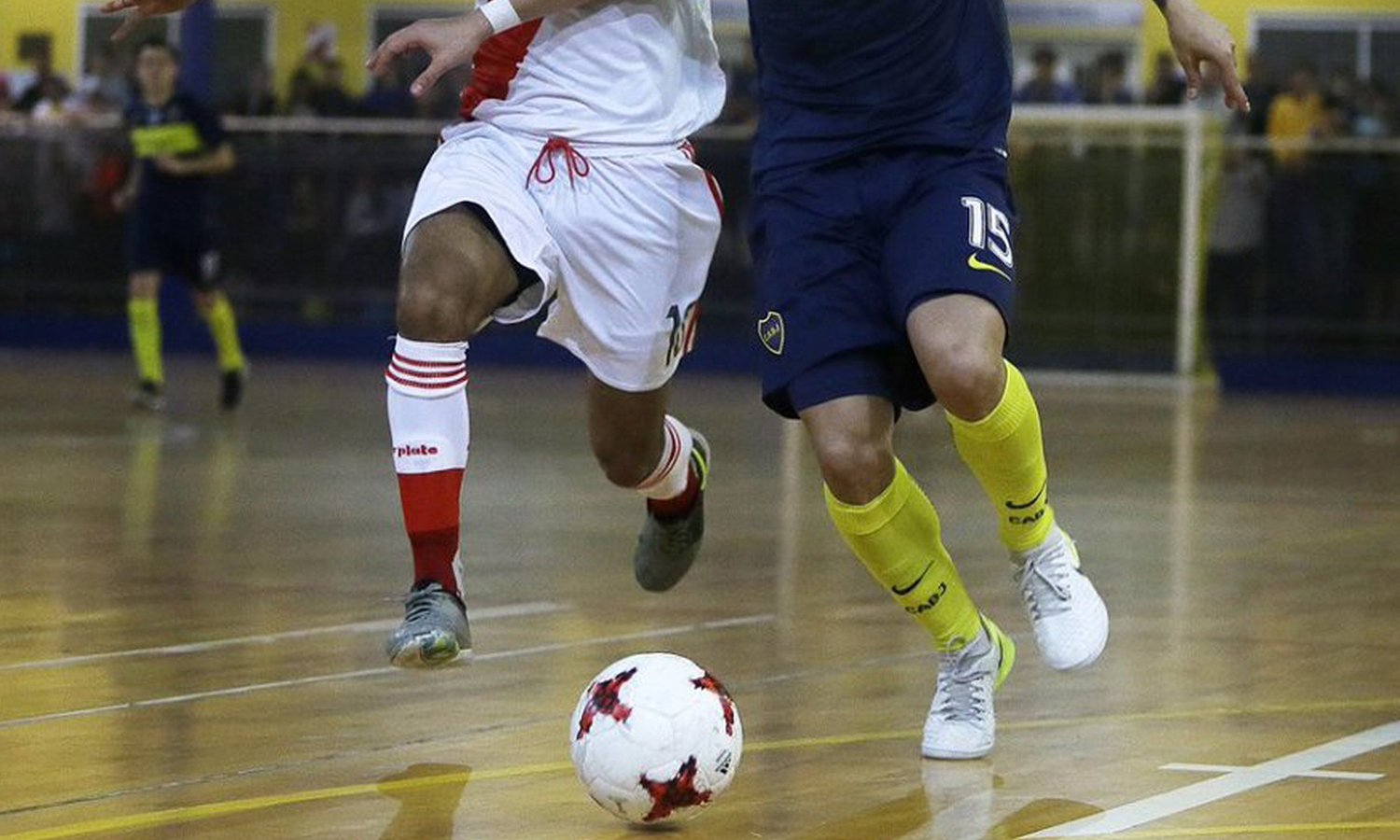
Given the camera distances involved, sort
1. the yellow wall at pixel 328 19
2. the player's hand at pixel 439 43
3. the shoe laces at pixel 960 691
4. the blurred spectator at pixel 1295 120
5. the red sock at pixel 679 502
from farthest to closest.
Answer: the yellow wall at pixel 328 19 < the blurred spectator at pixel 1295 120 < the red sock at pixel 679 502 < the player's hand at pixel 439 43 < the shoe laces at pixel 960 691

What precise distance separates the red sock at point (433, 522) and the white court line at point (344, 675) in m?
0.57

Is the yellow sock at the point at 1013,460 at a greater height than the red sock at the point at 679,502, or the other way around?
the yellow sock at the point at 1013,460

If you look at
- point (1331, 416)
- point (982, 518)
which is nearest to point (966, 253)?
point (982, 518)

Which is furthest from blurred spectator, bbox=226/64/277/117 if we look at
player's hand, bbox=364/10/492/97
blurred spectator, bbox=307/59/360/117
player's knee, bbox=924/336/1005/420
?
player's knee, bbox=924/336/1005/420

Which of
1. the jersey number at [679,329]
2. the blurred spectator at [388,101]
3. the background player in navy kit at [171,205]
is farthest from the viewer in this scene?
the blurred spectator at [388,101]

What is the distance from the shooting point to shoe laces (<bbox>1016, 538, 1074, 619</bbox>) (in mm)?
5035

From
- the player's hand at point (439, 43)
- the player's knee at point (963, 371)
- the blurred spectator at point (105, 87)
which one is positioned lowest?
the blurred spectator at point (105, 87)

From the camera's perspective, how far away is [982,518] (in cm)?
949

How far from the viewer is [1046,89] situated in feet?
65.7

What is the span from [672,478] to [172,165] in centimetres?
904

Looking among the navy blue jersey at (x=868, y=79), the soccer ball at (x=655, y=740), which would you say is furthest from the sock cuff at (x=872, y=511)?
the soccer ball at (x=655, y=740)

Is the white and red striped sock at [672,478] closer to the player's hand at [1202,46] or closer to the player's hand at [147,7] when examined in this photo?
the player's hand at [147,7]

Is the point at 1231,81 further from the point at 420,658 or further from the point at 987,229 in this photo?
the point at 420,658

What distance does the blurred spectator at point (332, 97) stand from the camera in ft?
68.7
